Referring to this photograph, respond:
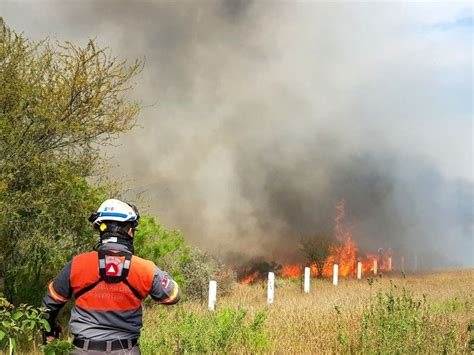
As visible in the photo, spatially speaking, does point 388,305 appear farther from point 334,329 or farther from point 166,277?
point 166,277

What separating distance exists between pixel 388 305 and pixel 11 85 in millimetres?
6864

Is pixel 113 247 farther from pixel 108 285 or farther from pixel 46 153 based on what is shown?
pixel 46 153

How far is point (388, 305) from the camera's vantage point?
8141 millimetres

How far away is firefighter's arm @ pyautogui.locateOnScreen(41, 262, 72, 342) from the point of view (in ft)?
13.9

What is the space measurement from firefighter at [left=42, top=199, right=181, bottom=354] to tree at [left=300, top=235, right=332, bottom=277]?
27.3m

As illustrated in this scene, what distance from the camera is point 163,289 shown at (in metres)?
4.33

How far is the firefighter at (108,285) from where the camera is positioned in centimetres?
418

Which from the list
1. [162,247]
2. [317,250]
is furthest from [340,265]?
[162,247]

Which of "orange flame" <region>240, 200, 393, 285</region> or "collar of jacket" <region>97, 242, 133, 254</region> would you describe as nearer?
"collar of jacket" <region>97, 242, 133, 254</region>

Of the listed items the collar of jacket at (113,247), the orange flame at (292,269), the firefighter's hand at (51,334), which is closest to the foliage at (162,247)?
the firefighter's hand at (51,334)

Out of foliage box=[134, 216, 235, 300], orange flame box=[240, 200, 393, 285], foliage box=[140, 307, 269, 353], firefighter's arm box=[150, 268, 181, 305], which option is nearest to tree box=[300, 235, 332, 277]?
orange flame box=[240, 200, 393, 285]

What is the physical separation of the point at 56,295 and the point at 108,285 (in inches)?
16.8

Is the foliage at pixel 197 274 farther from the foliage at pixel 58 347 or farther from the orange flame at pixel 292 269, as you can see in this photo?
the orange flame at pixel 292 269

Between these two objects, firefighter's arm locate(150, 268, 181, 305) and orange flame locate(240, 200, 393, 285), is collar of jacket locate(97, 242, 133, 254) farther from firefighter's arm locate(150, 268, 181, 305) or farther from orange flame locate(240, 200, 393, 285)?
orange flame locate(240, 200, 393, 285)
